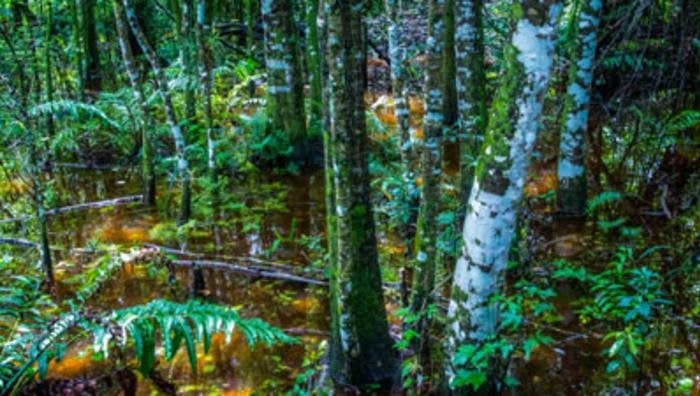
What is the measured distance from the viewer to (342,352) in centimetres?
516

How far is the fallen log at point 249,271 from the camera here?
7.26 m

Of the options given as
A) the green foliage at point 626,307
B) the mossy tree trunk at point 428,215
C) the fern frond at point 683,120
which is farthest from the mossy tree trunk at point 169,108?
the fern frond at point 683,120

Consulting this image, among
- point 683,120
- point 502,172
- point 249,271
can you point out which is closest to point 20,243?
point 249,271

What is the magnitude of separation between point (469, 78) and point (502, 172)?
2.88 metres

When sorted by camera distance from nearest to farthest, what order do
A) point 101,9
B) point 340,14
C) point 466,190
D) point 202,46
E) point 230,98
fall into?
1. point 340,14
2. point 466,190
3. point 202,46
4. point 230,98
5. point 101,9

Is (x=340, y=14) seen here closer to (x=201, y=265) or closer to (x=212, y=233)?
(x=201, y=265)

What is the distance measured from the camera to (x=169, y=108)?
827 cm

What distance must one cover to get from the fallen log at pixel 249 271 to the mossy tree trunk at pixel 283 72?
4.61m

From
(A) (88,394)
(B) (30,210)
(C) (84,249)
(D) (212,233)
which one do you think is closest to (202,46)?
(D) (212,233)

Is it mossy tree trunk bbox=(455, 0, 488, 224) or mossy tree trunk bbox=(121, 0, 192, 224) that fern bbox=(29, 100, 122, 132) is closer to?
mossy tree trunk bbox=(121, 0, 192, 224)

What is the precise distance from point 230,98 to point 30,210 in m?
4.69

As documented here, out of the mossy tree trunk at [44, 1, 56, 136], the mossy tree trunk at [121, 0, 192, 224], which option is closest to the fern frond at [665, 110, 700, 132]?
the mossy tree trunk at [121, 0, 192, 224]

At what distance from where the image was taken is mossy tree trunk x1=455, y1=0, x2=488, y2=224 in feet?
21.2

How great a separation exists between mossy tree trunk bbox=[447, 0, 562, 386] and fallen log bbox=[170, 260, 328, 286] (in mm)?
3123
